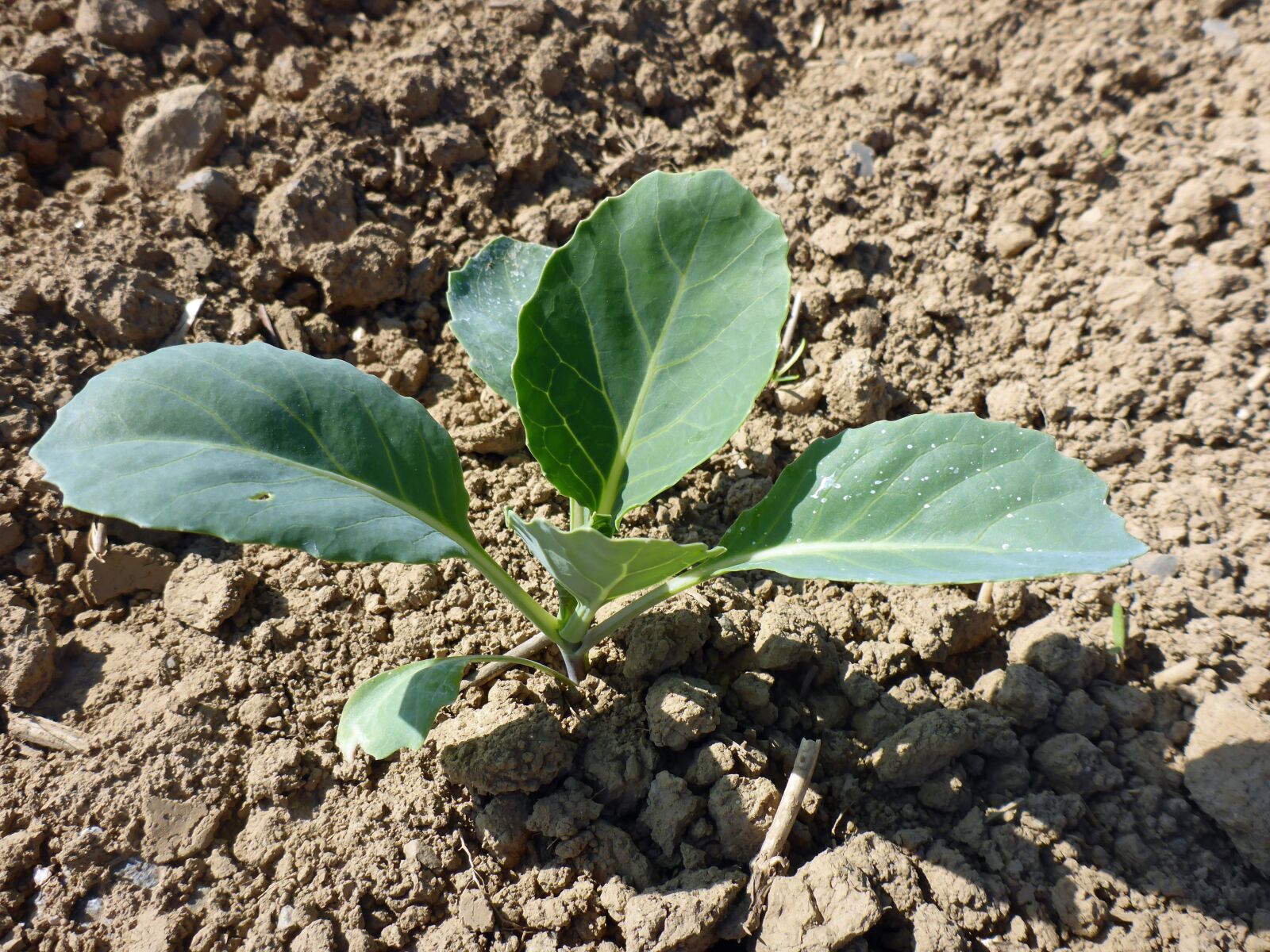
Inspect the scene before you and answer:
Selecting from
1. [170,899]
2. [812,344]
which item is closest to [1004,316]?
[812,344]

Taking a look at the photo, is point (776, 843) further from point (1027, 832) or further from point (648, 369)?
point (648, 369)

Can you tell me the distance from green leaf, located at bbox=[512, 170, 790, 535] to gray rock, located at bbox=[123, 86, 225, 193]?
1204mm

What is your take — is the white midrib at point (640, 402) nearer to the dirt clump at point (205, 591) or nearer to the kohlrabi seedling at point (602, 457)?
the kohlrabi seedling at point (602, 457)

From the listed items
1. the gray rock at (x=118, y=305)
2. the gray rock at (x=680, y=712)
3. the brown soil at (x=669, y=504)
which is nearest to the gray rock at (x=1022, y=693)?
the brown soil at (x=669, y=504)

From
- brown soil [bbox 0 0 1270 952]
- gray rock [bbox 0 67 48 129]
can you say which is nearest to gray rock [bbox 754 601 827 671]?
brown soil [bbox 0 0 1270 952]

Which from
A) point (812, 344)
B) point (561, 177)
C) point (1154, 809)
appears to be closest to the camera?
point (1154, 809)

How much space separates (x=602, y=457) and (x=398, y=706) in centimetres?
50

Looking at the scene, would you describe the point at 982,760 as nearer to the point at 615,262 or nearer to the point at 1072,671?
the point at 1072,671

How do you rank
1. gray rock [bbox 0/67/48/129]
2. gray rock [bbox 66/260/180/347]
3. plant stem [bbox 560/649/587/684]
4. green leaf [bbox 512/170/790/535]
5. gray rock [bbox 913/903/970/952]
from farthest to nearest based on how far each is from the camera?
gray rock [bbox 0/67/48/129] < gray rock [bbox 66/260/180/347] < plant stem [bbox 560/649/587/684] < green leaf [bbox 512/170/790/535] < gray rock [bbox 913/903/970/952]

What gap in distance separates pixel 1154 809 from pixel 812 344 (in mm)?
1111

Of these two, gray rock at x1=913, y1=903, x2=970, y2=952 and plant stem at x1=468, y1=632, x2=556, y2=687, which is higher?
plant stem at x1=468, y1=632, x2=556, y2=687

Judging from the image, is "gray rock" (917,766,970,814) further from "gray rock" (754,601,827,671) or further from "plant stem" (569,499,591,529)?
"plant stem" (569,499,591,529)

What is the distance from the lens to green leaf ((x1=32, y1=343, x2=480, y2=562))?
3.40 feet

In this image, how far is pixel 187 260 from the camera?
176 cm
